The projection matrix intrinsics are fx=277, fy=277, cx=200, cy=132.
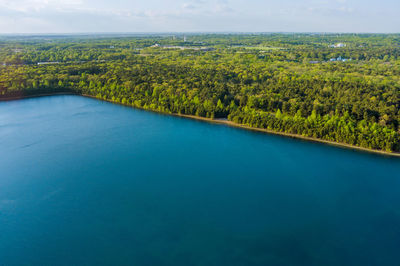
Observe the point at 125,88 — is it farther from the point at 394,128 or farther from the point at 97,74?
the point at 394,128

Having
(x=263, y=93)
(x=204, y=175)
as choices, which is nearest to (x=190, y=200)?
(x=204, y=175)

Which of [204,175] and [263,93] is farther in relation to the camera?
[263,93]

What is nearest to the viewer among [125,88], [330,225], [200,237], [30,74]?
[200,237]

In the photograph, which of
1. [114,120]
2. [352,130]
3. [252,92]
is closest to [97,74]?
[114,120]

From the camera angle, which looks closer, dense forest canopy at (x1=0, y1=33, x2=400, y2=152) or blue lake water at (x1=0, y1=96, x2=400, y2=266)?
blue lake water at (x1=0, y1=96, x2=400, y2=266)

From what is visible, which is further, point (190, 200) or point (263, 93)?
point (263, 93)

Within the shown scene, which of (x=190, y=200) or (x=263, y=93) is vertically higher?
(x=263, y=93)

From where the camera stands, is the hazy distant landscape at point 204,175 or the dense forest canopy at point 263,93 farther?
the dense forest canopy at point 263,93

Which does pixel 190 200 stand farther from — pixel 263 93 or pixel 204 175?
pixel 263 93
